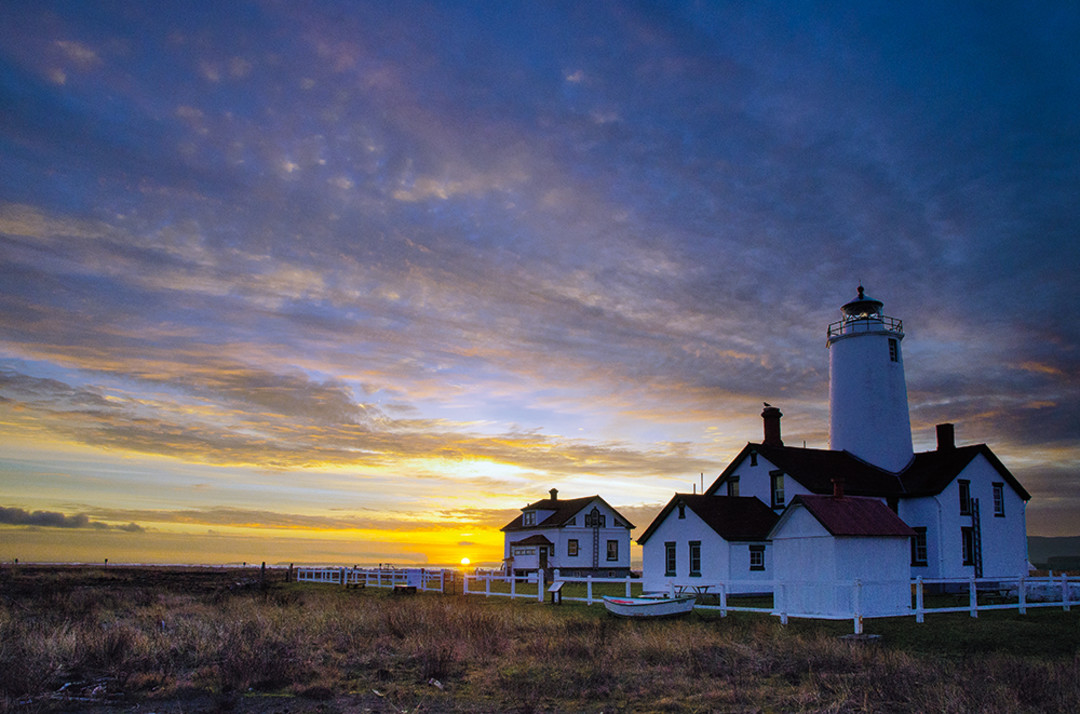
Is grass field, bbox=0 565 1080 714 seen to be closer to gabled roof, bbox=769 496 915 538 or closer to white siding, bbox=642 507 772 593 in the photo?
gabled roof, bbox=769 496 915 538

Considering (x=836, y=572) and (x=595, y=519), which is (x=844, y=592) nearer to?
(x=836, y=572)

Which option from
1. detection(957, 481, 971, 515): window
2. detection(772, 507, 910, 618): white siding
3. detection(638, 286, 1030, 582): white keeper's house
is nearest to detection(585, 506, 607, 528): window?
detection(638, 286, 1030, 582): white keeper's house

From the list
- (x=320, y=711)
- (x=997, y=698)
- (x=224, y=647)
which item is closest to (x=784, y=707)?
(x=997, y=698)

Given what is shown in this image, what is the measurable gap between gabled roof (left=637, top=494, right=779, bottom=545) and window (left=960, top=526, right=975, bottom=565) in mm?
8714

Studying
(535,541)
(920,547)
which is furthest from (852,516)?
(535,541)

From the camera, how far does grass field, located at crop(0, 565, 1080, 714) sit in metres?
11.2

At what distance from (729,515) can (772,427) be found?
6.49 meters

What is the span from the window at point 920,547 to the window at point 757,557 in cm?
722

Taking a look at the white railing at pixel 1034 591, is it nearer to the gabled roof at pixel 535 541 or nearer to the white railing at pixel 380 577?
the white railing at pixel 380 577

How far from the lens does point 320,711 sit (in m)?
10.9

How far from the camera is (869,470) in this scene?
114 feet

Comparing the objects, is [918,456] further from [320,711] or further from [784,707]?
[320,711]

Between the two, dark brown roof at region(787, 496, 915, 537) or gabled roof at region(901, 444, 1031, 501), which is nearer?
dark brown roof at region(787, 496, 915, 537)

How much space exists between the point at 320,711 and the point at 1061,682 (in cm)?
1180
